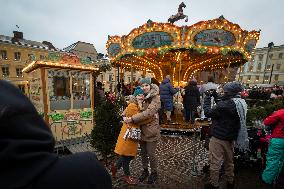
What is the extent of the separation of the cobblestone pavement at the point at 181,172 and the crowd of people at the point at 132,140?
210 mm

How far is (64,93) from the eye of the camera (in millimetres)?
6625

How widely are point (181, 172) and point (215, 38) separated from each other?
724cm

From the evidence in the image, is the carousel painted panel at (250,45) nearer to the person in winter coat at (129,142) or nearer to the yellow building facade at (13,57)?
the person in winter coat at (129,142)

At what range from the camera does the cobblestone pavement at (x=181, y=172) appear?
390cm

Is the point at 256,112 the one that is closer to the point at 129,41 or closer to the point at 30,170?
the point at 30,170

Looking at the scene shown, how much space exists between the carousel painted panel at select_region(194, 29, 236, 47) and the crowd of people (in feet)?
9.32

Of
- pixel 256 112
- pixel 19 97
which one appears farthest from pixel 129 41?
pixel 19 97

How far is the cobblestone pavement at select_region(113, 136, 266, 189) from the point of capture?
3.90 meters

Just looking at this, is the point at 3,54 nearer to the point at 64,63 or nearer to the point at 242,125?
the point at 64,63

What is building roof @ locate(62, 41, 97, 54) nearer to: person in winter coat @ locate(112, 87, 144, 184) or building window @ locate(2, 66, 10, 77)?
building window @ locate(2, 66, 10, 77)

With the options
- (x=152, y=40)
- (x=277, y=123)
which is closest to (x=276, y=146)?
(x=277, y=123)

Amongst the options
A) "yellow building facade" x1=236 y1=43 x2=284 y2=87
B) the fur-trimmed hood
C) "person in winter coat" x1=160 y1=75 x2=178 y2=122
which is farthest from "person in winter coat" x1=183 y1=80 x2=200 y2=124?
"yellow building facade" x1=236 y1=43 x2=284 y2=87

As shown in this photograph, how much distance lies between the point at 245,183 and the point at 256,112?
8.82 feet

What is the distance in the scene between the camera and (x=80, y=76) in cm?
690
